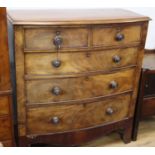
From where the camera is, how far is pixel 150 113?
205 cm

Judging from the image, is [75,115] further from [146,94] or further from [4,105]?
[146,94]

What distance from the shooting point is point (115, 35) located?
1.53 meters

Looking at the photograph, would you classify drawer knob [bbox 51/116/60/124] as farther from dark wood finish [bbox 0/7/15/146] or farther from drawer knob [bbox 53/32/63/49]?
drawer knob [bbox 53/32/63/49]

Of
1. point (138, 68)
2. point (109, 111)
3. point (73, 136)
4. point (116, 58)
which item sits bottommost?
point (73, 136)

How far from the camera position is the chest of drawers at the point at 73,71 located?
4.57ft

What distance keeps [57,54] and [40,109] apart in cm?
37

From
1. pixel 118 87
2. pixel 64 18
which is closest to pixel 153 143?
pixel 118 87

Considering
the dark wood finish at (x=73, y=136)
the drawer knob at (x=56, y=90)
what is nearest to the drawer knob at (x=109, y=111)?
the dark wood finish at (x=73, y=136)

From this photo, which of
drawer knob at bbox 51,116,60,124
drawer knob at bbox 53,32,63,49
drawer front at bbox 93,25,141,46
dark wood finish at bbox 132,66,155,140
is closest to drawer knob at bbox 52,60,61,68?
drawer knob at bbox 53,32,63,49

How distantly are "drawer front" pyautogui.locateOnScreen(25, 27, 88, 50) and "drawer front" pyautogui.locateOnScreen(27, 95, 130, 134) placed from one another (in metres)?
0.40

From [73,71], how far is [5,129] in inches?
20.4

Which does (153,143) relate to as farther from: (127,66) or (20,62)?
(20,62)
